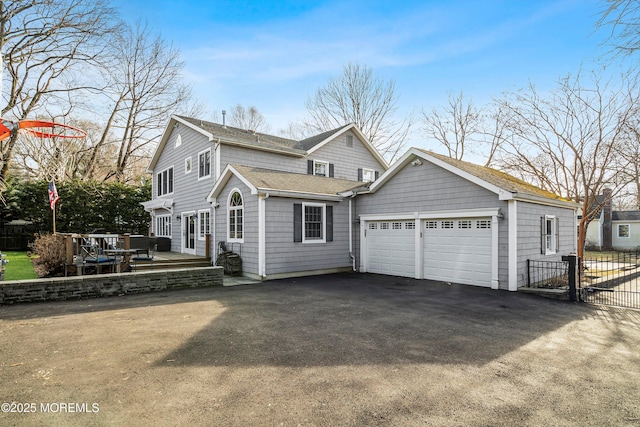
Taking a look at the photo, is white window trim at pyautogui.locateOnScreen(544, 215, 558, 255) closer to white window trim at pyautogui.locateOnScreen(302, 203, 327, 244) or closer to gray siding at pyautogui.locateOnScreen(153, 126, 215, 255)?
white window trim at pyautogui.locateOnScreen(302, 203, 327, 244)

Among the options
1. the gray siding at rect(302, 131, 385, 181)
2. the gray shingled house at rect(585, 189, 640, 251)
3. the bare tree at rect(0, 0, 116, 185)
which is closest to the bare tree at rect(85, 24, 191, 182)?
the bare tree at rect(0, 0, 116, 185)

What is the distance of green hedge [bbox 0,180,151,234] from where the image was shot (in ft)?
67.3

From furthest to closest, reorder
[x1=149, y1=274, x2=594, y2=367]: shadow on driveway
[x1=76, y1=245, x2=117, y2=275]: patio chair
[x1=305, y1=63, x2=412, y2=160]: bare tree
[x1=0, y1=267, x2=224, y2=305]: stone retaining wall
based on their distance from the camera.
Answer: [x1=305, y1=63, x2=412, y2=160]: bare tree < [x1=76, y1=245, x2=117, y2=275]: patio chair < [x1=0, y1=267, x2=224, y2=305]: stone retaining wall < [x1=149, y1=274, x2=594, y2=367]: shadow on driveway

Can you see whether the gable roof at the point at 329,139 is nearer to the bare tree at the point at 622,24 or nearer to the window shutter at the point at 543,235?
the window shutter at the point at 543,235

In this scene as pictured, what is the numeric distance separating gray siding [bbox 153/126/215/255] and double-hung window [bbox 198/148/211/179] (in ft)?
0.64

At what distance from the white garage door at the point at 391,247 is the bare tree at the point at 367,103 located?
17.4 m

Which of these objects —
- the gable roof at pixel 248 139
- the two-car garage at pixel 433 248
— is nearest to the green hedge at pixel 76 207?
the gable roof at pixel 248 139

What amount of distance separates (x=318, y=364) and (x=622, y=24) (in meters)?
6.88

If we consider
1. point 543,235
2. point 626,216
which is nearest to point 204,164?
point 543,235

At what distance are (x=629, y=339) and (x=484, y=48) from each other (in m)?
9.74

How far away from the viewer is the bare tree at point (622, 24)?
17.0 feet

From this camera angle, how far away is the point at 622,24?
541cm

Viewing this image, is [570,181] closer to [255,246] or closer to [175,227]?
[255,246]

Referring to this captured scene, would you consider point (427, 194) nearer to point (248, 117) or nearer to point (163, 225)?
point (163, 225)
